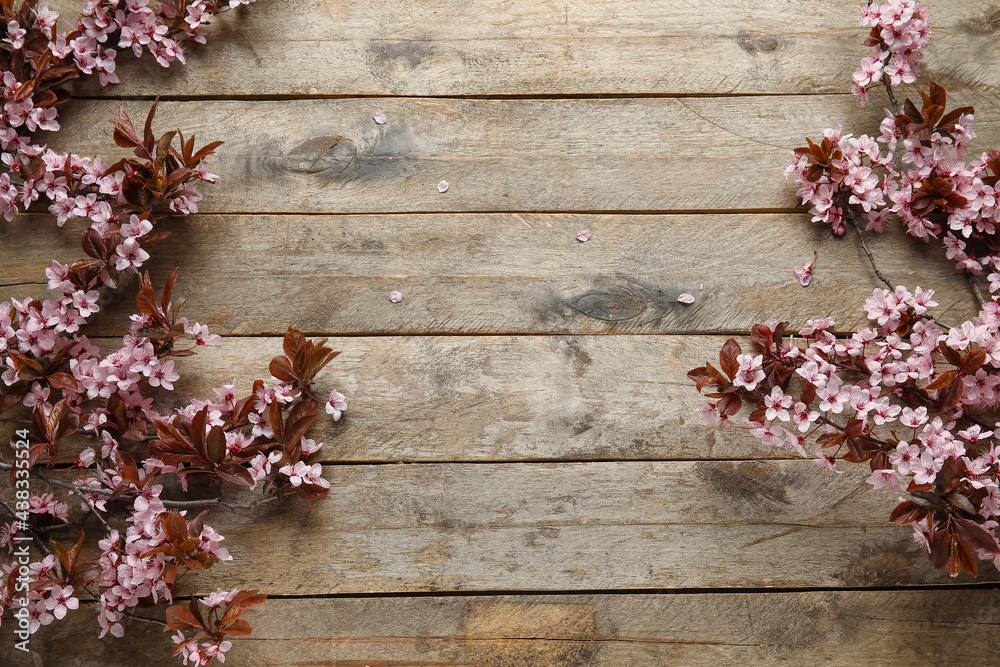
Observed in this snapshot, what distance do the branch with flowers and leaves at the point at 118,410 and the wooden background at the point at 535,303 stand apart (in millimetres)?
59

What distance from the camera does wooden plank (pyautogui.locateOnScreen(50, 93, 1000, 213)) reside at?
1.37 metres

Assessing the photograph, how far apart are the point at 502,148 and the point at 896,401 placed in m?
0.91

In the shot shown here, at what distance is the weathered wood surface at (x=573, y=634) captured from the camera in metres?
1.24

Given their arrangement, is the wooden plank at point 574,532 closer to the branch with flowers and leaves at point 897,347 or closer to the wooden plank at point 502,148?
the branch with flowers and leaves at point 897,347

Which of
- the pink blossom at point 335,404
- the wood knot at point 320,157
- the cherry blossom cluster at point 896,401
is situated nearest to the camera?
the cherry blossom cluster at point 896,401

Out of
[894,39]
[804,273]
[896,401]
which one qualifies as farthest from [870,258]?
[894,39]

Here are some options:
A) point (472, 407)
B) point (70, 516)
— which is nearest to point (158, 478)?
point (70, 516)

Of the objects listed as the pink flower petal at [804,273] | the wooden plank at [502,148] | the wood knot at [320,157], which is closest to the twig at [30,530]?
the wooden plank at [502,148]

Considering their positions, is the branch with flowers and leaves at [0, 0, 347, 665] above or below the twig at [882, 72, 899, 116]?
below

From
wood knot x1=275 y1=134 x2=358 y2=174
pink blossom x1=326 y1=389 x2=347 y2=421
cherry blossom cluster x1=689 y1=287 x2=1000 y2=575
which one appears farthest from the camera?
wood knot x1=275 y1=134 x2=358 y2=174

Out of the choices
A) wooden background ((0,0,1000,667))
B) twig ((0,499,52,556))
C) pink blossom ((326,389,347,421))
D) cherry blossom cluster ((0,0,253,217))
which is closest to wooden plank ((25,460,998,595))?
wooden background ((0,0,1000,667))

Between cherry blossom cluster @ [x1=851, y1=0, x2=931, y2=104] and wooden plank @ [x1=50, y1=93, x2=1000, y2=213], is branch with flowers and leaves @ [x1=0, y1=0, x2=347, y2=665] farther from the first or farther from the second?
cherry blossom cluster @ [x1=851, y1=0, x2=931, y2=104]

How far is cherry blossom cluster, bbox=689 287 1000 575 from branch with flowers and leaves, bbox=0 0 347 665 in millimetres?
794

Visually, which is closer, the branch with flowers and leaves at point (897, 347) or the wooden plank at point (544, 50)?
the branch with flowers and leaves at point (897, 347)
